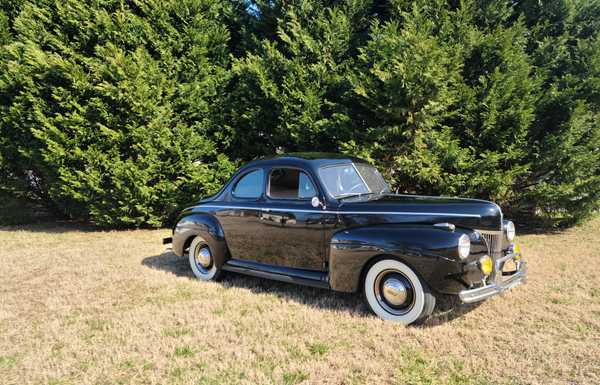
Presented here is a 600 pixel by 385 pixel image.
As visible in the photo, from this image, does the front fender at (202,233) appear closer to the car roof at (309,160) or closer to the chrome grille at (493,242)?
the car roof at (309,160)

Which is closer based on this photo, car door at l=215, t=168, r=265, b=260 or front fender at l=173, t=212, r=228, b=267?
car door at l=215, t=168, r=265, b=260

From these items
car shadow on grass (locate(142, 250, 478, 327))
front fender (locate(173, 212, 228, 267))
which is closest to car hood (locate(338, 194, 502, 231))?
car shadow on grass (locate(142, 250, 478, 327))

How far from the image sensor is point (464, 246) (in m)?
3.73

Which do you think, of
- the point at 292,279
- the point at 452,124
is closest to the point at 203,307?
the point at 292,279

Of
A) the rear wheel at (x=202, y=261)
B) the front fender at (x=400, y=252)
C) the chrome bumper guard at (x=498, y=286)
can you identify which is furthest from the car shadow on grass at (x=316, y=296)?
the chrome bumper guard at (x=498, y=286)

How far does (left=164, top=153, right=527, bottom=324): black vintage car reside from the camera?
382 cm

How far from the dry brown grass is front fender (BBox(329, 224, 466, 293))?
1.48 feet

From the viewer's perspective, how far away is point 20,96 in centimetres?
892

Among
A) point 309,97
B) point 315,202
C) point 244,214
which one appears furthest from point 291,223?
point 309,97

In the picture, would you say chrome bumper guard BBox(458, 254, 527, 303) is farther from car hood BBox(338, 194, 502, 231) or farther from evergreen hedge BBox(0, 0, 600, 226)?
evergreen hedge BBox(0, 0, 600, 226)

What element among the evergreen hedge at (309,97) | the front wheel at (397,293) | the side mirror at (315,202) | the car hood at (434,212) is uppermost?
the evergreen hedge at (309,97)

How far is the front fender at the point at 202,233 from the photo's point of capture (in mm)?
5516

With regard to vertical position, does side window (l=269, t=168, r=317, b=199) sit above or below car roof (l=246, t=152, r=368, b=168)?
below

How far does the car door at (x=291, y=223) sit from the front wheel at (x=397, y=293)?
654mm
